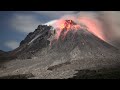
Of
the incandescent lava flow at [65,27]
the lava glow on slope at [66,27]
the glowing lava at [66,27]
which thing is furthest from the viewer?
the glowing lava at [66,27]

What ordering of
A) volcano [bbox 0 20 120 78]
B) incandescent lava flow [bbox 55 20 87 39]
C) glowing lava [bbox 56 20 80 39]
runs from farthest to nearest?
glowing lava [bbox 56 20 80 39]
incandescent lava flow [bbox 55 20 87 39]
volcano [bbox 0 20 120 78]

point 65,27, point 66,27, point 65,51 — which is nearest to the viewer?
point 65,51

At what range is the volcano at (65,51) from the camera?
86.7 ft

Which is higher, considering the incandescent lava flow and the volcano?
the incandescent lava flow

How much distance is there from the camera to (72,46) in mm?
36406

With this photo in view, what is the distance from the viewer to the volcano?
86.7 ft

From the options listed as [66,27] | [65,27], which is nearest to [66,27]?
[66,27]

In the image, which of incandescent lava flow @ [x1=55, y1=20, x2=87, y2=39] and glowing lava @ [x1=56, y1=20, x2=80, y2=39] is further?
glowing lava @ [x1=56, y1=20, x2=80, y2=39]

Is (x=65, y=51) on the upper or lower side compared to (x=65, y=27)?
lower

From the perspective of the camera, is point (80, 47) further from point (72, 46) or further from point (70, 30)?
point (70, 30)

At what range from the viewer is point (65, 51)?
34.1 meters

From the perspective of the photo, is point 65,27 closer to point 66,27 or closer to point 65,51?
point 66,27
